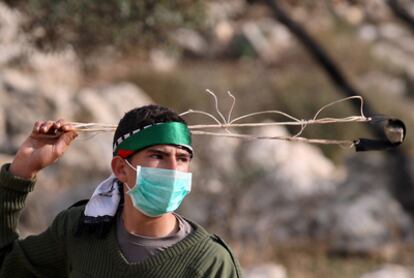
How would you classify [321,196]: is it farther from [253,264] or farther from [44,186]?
[44,186]

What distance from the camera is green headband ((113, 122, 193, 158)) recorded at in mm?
3244

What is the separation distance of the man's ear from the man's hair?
2.8 inches

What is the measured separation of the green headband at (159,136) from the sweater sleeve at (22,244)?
16.0 inches

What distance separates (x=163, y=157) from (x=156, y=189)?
11cm

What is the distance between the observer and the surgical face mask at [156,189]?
3252 mm

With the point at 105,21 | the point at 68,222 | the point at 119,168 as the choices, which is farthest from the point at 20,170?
the point at 105,21

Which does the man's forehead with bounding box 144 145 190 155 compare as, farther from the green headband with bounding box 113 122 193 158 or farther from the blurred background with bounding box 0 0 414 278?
the blurred background with bounding box 0 0 414 278

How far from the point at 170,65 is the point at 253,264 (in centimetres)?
1521

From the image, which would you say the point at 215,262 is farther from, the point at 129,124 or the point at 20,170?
the point at 20,170

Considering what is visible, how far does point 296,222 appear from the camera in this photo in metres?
12.5

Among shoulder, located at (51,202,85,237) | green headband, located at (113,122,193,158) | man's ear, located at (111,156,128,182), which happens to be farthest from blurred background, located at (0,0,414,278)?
green headband, located at (113,122,193,158)

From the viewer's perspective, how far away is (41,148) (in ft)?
11.3

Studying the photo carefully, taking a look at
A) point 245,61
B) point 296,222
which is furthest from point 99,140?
point 245,61

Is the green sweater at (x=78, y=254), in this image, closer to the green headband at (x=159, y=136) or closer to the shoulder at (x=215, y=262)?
the shoulder at (x=215, y=262)
